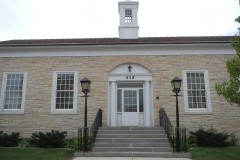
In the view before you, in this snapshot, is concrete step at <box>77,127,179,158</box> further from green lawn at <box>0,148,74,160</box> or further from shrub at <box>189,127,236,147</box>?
shrub at <box>189,127,236,147</box>

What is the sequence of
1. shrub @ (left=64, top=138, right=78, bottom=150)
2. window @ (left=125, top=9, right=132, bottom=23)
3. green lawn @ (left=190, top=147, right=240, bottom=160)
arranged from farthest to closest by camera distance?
window @ (left=125, top=9, right=132, bottom=23) → shrub @ (left=64, top=138, right=78, bottom=150) → green lawn @ (left=190, top=147, right=240, bottom=160)

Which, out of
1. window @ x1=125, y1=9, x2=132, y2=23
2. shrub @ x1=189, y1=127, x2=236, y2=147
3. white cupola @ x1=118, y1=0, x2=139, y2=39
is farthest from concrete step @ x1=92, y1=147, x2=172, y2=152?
window @ x1=125, y1=9, x2=132, y2=23

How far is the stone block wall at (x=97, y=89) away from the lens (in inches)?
545

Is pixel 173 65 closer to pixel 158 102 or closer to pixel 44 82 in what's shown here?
pixel 158 102

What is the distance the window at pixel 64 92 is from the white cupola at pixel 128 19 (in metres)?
5.16

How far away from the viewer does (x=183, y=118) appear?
1385 centimetres

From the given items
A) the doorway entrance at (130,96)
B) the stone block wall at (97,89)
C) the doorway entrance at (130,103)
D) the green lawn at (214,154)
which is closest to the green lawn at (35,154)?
the stone block wall at (97,89)

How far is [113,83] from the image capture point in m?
14.4

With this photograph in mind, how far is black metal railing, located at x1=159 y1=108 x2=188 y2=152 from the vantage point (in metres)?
10.5

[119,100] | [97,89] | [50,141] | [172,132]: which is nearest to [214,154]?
[172,132]

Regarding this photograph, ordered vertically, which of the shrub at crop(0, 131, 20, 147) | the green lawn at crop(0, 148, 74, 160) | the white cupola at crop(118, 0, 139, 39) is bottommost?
the green lawn at crop(0, 148, 74, 160)

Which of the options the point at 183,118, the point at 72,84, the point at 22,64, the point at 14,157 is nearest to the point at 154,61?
the point at 183,118

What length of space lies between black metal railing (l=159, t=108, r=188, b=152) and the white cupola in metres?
6.44

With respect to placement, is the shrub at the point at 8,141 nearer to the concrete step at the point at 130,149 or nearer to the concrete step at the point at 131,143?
the concrete step at the point at 131,143
